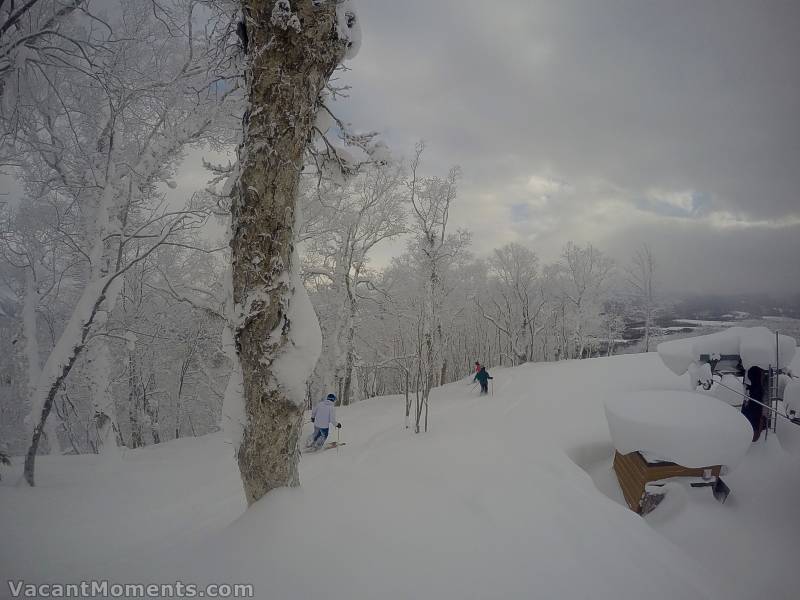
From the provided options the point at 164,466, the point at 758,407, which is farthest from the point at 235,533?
the point at 758,407

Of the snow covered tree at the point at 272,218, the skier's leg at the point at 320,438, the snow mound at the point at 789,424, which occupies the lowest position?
the skier's leg at the point at 320,438

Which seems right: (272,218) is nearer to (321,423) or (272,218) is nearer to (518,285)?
(321,423)

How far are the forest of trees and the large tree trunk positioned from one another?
1cm

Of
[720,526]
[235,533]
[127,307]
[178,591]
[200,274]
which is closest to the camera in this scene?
[178,591]

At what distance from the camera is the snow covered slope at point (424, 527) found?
6.99ft

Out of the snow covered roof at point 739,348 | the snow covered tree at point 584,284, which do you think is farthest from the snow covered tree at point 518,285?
the snow covered roof at point 739,348

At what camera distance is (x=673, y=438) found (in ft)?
16.4

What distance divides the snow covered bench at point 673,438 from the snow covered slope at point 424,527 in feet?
1.38

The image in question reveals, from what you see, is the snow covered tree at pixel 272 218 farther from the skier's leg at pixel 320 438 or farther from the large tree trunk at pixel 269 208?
the skier's leg at pixel 320 438

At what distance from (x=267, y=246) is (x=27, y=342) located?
10618 millimetres

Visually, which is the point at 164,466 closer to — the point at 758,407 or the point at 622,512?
the point at 622,512

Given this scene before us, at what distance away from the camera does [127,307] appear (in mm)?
12648

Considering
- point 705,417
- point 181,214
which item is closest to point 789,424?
point 705,417

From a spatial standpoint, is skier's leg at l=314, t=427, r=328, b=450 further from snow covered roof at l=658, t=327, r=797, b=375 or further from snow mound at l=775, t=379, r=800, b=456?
snow mound at l=775, t=379, r=800, b=456
